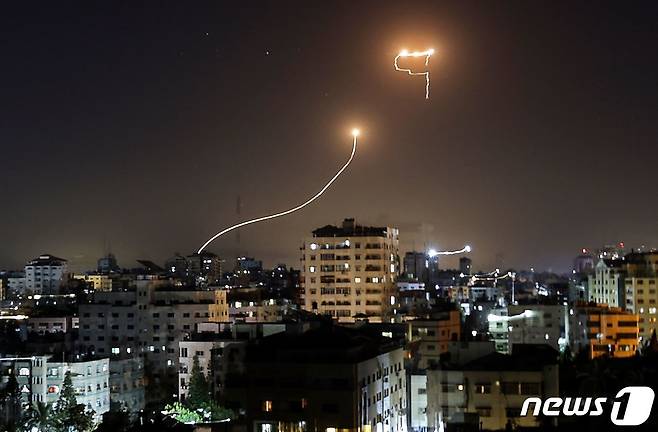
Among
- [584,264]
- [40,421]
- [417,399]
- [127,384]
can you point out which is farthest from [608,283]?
[40,421]

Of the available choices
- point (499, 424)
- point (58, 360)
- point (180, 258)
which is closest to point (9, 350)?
point (58, 360)

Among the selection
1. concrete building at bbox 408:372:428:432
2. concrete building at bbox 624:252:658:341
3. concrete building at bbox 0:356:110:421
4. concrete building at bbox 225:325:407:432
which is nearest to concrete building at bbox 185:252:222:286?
concrete building at bbox 624:252:658:341

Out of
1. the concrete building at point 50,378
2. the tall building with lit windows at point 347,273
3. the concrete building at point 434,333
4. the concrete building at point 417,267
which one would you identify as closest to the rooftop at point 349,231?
the tall building with lit windows at point 347,273

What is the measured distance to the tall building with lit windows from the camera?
742 inches

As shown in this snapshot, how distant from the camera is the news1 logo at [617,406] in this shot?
726 cm

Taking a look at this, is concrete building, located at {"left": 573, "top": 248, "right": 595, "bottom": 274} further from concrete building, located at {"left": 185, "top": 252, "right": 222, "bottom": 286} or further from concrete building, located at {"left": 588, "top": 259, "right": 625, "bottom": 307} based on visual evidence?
concrete building, located at {"left": 185, "top": 252, "right": 222, "bottom": 286}

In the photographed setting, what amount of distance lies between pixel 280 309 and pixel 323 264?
54.6 inches

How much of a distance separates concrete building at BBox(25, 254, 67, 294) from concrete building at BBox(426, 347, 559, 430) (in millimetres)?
27152

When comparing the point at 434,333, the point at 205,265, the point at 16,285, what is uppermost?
the point at 205,265

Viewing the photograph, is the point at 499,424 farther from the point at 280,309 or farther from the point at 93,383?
the point at 280,309

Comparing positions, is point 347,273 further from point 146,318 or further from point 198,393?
point 198,393

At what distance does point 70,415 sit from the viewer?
1121cm

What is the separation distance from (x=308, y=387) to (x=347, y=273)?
390 inches

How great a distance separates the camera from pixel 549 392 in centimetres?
910
